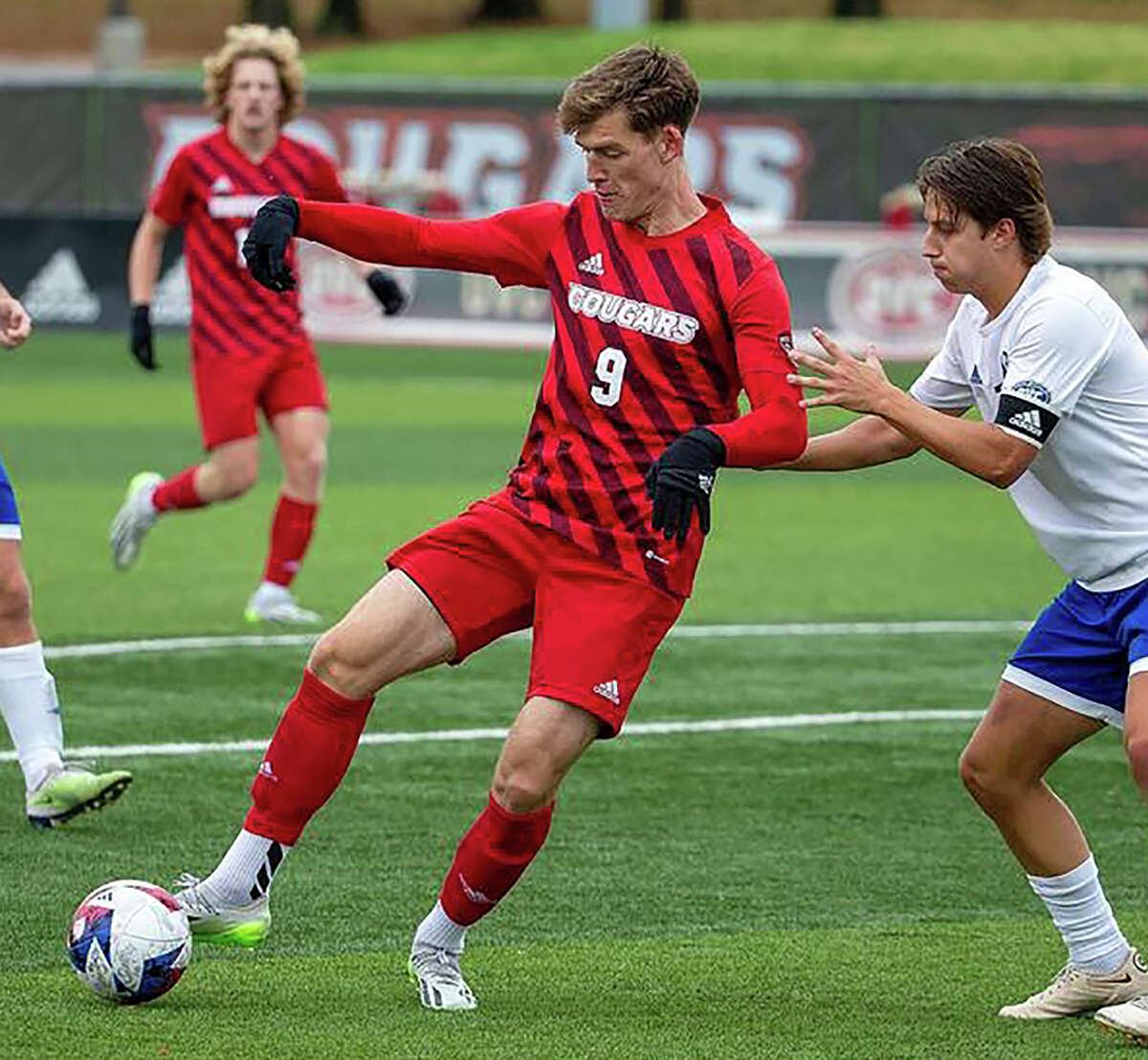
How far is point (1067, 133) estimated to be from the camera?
28.4 meters

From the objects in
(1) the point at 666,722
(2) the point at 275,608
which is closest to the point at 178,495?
(2) the point at 275,608

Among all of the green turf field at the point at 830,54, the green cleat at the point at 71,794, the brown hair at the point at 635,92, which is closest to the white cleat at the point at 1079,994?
the brown hair at the point at 635,92

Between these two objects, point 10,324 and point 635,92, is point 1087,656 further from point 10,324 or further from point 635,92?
point 10,324

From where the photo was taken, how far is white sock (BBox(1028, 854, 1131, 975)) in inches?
250

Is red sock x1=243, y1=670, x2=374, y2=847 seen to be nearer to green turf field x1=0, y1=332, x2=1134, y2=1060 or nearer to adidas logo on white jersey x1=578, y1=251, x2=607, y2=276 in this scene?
green turf field x1=0, y1=332, x2=1134, y2=1060

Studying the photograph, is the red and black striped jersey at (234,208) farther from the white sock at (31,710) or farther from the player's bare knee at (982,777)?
the player's bare knee at (982,777)

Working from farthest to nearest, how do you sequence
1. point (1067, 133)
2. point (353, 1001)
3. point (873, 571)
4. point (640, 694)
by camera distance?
point (1067, 133)
point (873, 571)
point (640, 694)
point (353, 1001)

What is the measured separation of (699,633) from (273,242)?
6.24 metres

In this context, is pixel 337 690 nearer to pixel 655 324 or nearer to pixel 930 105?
pixel 655 324

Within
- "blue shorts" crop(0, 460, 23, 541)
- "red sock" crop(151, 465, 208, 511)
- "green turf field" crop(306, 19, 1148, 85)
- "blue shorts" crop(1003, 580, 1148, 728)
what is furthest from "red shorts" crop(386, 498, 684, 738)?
"green turf field" crop(306, 19, 1148, 85)

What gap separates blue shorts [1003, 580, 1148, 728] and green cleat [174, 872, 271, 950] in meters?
1.88

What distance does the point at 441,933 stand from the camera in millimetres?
6305

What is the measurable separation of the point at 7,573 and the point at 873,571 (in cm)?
748

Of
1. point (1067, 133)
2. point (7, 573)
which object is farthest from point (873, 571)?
point (1067, 133)
